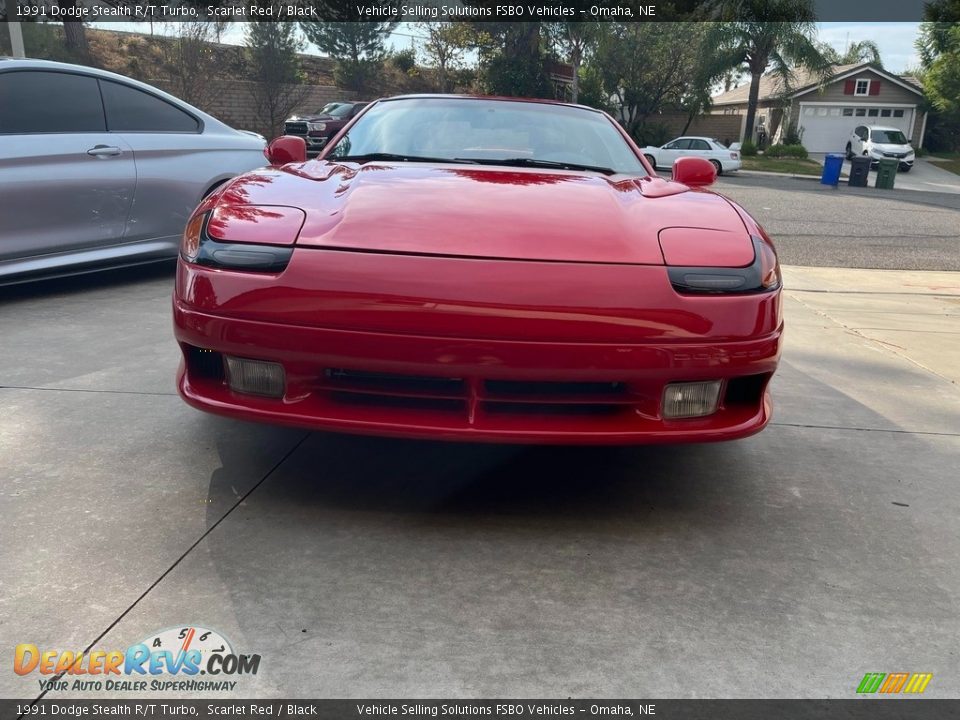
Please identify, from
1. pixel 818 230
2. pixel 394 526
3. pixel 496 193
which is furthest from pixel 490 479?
pixel 818 230

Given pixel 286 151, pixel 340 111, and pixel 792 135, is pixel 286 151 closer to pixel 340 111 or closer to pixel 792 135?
pixel 340 111

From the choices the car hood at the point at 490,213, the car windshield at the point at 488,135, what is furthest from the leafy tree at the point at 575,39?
the car hood at the point at 490,213

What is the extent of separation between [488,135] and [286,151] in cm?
83

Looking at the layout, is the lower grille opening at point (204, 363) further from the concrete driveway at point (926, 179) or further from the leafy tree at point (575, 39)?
the leafy tree at point (575, 39)

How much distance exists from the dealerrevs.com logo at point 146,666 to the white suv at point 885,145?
106 ft

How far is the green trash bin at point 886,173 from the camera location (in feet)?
69.0

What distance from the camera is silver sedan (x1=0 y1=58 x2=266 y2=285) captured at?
448 cm

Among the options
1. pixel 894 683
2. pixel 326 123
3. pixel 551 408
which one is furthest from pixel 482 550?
pixel 326 123

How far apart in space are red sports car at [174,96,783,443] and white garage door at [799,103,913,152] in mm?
42850

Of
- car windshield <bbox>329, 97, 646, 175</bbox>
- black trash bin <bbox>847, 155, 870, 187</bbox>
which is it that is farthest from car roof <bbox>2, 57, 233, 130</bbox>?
black trash bin <bbox>847, 155, 870, 187</bbox>

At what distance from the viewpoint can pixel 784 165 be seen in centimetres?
2984

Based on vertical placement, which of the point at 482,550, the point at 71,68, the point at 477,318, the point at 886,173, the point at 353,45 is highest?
the point at 353,45

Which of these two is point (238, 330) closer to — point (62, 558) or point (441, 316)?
point (441, 316)

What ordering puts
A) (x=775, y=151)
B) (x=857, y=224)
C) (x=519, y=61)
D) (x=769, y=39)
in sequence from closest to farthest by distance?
(x=857, y=224) → (x=519, y=61) → (x=769, y=39) → (x=775, y=151)
